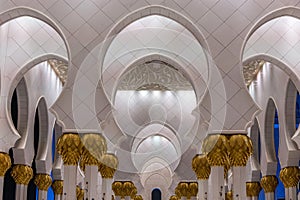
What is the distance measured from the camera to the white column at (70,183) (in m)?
8.45

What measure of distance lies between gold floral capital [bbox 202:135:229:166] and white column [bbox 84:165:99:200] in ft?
6.44

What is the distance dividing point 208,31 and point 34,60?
368 cm

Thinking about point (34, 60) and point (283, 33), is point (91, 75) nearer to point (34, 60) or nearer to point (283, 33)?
point (34, 60)

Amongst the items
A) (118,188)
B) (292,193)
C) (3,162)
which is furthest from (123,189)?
A: (3,162)

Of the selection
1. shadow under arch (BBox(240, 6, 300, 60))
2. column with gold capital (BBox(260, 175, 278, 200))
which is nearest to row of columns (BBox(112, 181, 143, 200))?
column with gold capital (BBox(260, 175, 278, 200))

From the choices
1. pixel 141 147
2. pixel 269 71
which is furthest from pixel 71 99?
pixel 141 147

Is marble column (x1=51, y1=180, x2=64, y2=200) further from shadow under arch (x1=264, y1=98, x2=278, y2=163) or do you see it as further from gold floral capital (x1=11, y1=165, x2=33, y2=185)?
shadow under arch (x1=264, y1=98, x2=278, y2=163)

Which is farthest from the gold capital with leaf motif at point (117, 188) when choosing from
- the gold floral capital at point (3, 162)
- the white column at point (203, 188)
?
the gold floral capital at point (3, 162)

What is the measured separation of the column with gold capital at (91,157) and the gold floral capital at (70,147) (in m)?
0.11

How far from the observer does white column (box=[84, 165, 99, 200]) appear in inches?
348

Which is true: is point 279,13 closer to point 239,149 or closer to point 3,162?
point 239,149

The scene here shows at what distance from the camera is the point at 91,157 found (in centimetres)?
913

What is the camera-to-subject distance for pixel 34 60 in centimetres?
1053

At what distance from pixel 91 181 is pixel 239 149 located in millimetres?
2601
